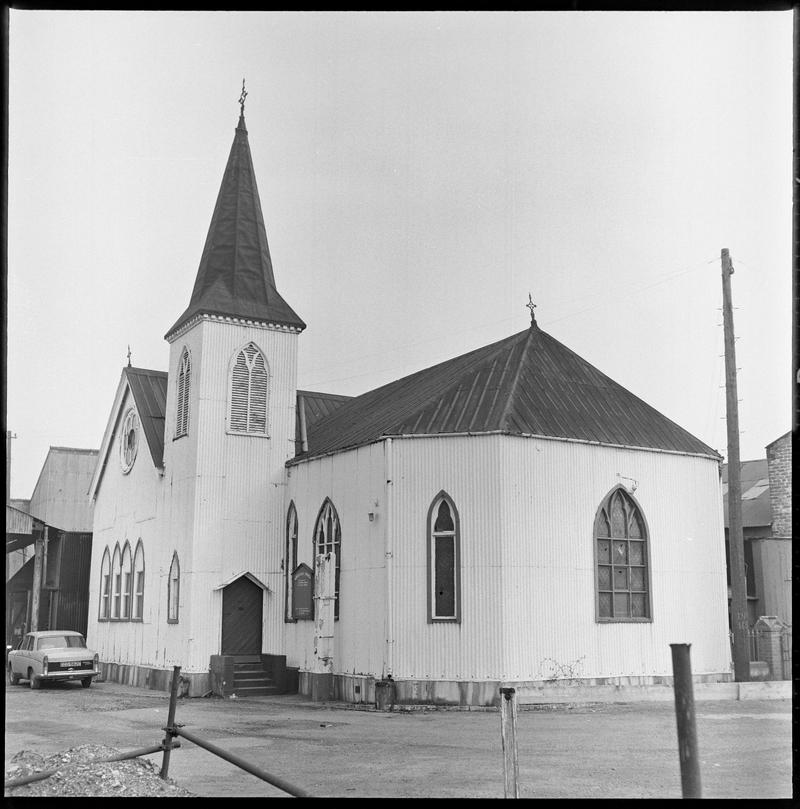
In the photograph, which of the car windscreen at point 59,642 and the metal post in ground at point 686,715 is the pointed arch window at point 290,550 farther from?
the metal post in ground at point 686,715

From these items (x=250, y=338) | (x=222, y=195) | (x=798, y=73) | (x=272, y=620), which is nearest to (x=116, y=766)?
(x=798, y=73)

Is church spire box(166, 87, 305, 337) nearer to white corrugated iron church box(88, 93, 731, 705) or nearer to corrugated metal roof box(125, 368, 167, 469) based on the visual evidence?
white corrugated iron church box(88, 93, 731, 705)

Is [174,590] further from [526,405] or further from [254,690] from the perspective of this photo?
[526,405]

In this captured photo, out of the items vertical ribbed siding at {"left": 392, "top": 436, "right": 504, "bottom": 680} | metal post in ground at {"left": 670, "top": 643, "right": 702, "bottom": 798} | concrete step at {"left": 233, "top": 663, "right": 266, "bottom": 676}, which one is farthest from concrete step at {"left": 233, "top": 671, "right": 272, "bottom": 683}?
metal post in ground at {"left": 670, "top": 643, "right": 702, "bottom": 798}

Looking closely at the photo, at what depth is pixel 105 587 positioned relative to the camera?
97.2ft

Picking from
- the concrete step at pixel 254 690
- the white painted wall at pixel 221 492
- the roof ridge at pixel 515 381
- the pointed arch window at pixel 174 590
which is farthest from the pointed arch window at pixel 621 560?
the pointed arch window at pixel 174 590

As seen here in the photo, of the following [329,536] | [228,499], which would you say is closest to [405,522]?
[329,536]

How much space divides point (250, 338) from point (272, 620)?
6.85 metres

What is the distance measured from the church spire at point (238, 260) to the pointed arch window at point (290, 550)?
4750mm

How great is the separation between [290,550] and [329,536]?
2.06 meters

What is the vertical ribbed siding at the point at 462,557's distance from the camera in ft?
61.7

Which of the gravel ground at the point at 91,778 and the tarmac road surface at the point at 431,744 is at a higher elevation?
the gravel ground at the point at 91,778

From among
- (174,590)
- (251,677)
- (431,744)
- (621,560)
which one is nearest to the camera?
(431,744)
